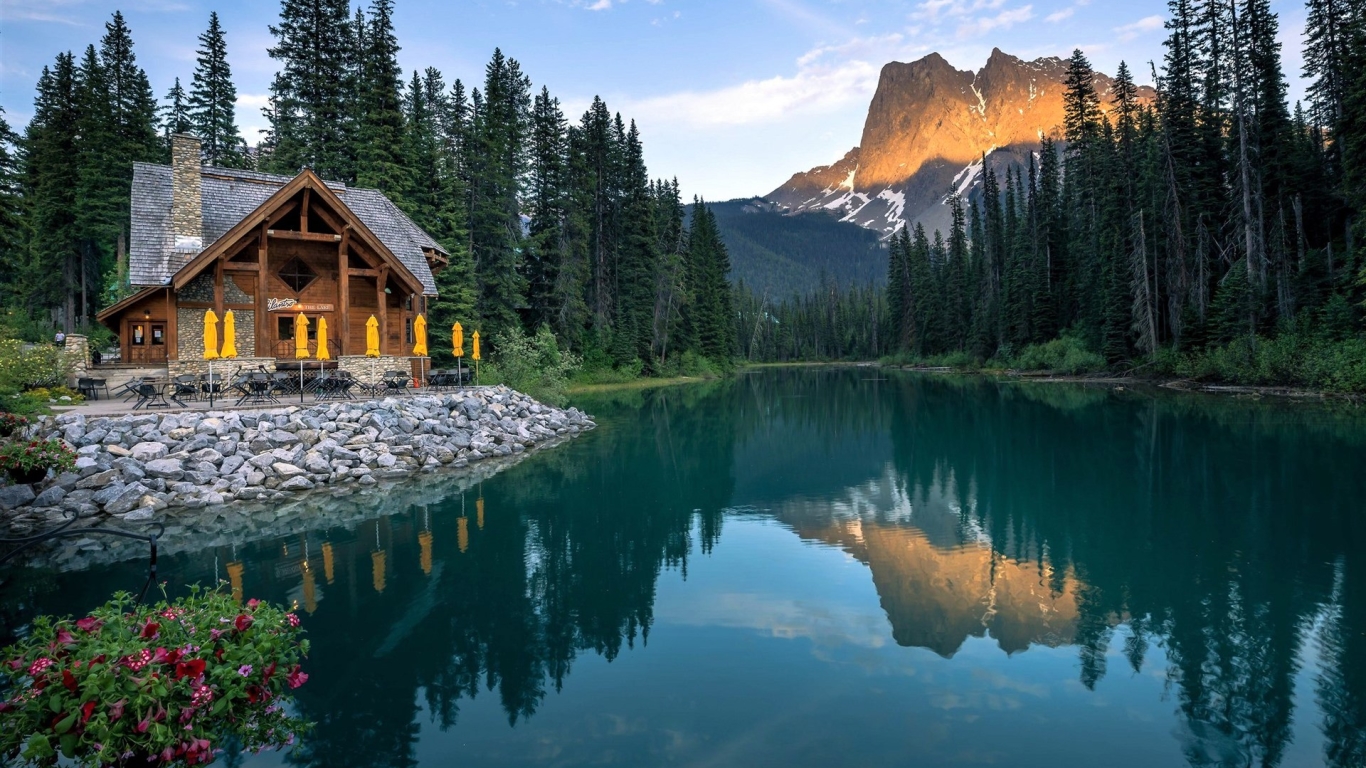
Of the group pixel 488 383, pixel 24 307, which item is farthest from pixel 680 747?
pixel 24 307

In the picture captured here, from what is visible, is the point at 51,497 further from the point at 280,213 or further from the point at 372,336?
the point at 280,213

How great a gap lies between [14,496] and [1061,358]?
56.3 m

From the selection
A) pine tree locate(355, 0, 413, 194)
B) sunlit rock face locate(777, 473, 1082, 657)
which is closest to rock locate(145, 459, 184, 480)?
sunlit rock face locate(777, 473, 1082, 657)

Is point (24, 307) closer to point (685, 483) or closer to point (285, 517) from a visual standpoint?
point (285, 517)

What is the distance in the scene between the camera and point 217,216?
24812mm

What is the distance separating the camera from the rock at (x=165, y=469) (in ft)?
48.1

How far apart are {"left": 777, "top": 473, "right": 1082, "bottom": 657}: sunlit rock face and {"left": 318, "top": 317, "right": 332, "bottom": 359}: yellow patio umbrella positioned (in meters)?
15.6

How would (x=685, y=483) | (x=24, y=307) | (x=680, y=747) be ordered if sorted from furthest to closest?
1. (x=24, y=307)
2. (x=685, y=483)
3. (x=680, y=747)

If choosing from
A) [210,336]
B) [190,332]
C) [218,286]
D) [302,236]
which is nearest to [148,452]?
[210,336]

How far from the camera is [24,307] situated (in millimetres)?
40750

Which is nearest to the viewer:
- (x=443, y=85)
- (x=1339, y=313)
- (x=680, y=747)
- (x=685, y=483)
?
(x=680, y=747)

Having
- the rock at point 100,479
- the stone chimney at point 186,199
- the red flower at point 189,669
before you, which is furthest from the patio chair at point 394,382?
the red flower at point 189,669

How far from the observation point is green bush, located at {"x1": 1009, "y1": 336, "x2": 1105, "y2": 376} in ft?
160

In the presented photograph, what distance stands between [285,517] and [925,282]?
79856 millimetres
